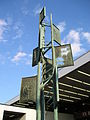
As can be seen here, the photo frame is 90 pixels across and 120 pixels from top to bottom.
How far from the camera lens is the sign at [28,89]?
18.8 feet

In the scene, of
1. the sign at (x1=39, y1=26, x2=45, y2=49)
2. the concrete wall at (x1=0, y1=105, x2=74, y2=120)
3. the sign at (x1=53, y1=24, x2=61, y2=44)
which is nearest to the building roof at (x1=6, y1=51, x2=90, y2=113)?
the concrete wall at (x1=0, y1=105, x2=74, y2=120)

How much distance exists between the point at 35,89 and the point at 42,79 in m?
0.44

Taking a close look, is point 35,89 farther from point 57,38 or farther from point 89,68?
point 89,68

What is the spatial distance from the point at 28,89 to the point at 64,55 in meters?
1.72

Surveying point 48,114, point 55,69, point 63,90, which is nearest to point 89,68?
point 63,90

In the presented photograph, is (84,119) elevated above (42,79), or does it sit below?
below

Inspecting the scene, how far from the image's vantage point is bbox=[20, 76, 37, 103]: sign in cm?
574

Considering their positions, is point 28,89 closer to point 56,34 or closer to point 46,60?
point 46,60

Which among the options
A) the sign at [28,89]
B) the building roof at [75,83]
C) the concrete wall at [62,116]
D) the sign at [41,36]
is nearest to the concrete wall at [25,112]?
the concrete wall at [62,116]

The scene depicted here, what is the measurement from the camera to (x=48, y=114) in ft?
63.2

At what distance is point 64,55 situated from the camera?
6.01 meters

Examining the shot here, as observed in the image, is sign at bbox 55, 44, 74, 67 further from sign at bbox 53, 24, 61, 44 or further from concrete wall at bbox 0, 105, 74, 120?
concrete wall at bbox 0, 105, 74, 120

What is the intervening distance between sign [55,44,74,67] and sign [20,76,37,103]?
3.41 ft

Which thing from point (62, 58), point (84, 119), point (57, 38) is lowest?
point (84, 119)
